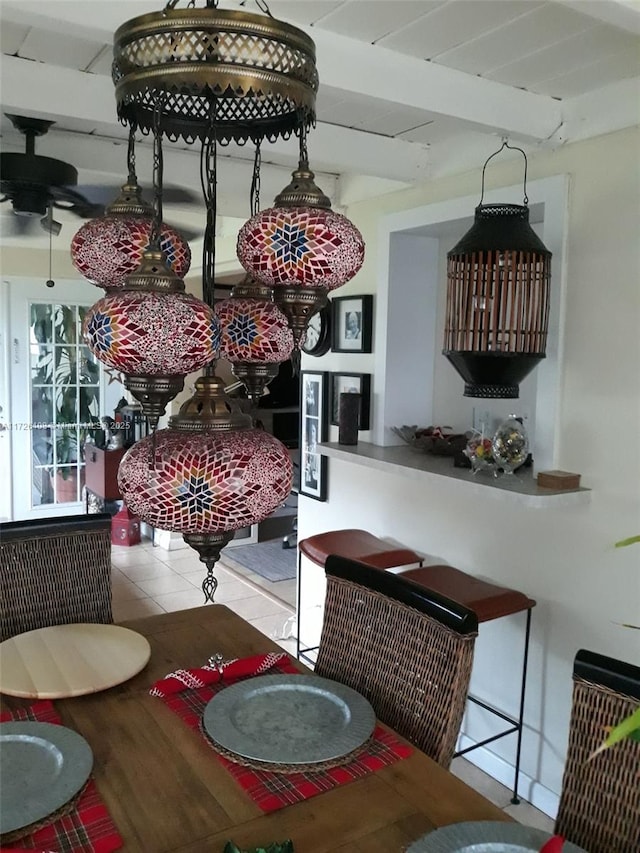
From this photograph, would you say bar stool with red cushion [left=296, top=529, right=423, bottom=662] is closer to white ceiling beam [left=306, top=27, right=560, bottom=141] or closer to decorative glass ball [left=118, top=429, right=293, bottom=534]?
white ceiling beam [left=306, top=27, right=560, bottom=141]

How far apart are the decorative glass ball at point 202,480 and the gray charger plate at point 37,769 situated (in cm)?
53

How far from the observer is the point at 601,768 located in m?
1.28

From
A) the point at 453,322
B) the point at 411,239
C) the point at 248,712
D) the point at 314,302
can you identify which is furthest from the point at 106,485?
the point at 314,302

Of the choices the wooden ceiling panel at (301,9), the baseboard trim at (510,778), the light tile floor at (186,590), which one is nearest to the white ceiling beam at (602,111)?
the wooden ceiling panel at (301,9)

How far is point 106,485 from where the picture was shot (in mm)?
5258

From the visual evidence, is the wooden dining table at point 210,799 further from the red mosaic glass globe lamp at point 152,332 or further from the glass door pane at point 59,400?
the glass door pane at point 59,400

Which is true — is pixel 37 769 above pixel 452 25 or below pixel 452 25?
below

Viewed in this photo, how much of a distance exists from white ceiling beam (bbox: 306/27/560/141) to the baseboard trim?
2096mm

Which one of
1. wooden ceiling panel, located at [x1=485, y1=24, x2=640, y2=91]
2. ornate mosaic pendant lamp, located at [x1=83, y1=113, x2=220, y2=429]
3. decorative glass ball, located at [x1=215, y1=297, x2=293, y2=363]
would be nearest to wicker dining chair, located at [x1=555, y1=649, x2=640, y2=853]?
decorative glass ball, located at [x1=215, y1=297, x2=293, y2=363]

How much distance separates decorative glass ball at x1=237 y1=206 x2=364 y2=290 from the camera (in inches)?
42.8

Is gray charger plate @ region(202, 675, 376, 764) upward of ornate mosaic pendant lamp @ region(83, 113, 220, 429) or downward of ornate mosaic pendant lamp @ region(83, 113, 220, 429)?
downward

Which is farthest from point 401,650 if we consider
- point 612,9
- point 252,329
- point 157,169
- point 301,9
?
point 301,9

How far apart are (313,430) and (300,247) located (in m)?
2.39

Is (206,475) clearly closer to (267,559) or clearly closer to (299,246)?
(299,246)
